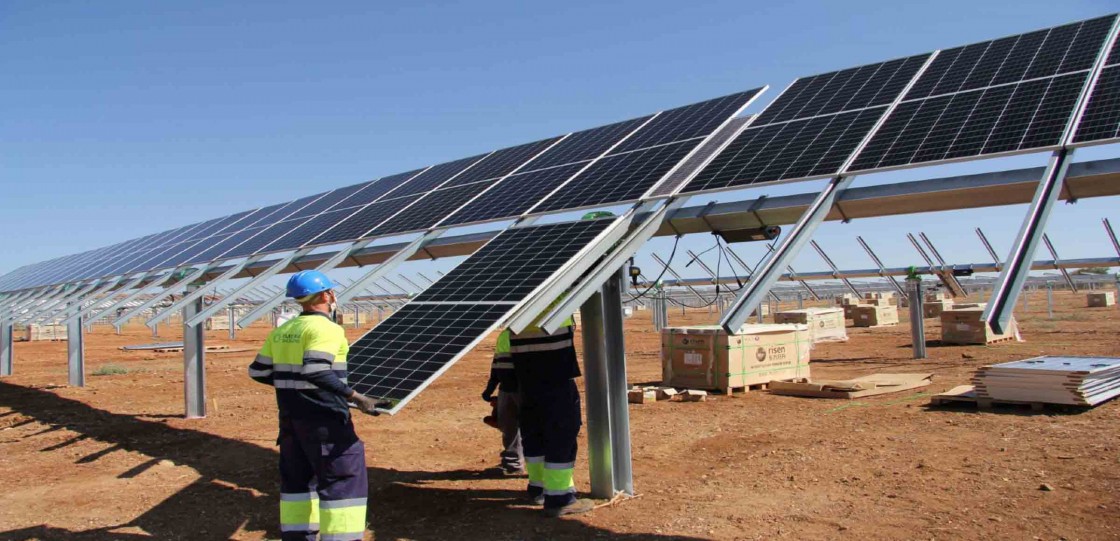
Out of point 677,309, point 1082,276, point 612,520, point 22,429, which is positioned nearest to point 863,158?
point 612,520

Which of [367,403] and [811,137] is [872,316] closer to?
[811,137]

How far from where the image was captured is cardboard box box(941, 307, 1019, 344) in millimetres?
23844

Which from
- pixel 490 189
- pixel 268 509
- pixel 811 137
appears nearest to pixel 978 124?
pixel 811 137

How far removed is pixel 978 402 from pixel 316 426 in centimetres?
1022

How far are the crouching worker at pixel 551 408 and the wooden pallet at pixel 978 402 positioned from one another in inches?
297

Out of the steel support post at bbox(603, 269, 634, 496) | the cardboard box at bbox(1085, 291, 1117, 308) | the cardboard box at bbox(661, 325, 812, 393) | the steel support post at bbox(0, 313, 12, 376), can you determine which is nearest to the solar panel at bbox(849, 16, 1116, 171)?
the steel support post at bbox(603, 269, 634, 496)

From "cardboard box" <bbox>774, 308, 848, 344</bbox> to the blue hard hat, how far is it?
23.9 metres

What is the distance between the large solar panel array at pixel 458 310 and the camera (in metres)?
6.00

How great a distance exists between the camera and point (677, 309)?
252 feet

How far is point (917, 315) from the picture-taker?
20.5 m

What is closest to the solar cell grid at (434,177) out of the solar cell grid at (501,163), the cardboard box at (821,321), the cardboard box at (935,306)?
the solar cell grid at (501,163)

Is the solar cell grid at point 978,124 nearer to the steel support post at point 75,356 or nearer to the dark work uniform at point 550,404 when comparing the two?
the dark work uniform at point 550,404

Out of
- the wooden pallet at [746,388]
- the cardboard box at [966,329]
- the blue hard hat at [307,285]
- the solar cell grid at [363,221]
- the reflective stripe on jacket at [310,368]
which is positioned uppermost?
the solar cell grid at [363,221]

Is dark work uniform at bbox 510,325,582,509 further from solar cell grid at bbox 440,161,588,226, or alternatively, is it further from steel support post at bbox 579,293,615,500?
solar cell grid at bbox 440,161,588,226
